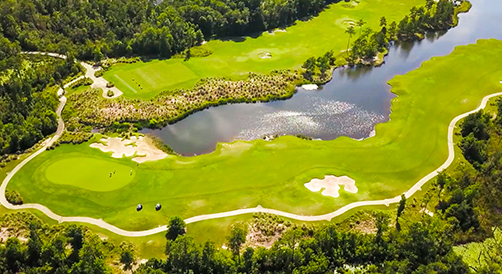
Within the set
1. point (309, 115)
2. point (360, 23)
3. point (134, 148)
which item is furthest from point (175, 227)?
point (360, 23)

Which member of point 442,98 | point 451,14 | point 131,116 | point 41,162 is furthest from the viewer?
point 451,14

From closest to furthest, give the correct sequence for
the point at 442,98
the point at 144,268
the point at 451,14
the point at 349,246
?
the point at 144,268 → the point at 349,246 → the point at 442,98 → the point at 451,14

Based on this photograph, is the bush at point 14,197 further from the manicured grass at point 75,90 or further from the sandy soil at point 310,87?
the sandy soil at point 310,87

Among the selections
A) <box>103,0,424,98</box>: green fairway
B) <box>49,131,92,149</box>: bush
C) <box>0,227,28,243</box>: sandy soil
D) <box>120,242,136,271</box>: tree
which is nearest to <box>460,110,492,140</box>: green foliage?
<box>103,0,424,98</box>: green fairway

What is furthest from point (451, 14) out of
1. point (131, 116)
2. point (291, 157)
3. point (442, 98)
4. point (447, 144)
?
point (131, 116)

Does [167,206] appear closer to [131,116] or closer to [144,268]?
[144,268]

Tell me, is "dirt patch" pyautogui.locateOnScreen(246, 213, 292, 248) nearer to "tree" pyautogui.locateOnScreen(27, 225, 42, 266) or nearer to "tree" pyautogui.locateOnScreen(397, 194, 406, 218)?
"tree" pyautogui.locateOnScreen(397, 194, 406, 218)

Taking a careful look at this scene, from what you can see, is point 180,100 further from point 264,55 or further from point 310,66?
point 310,66
